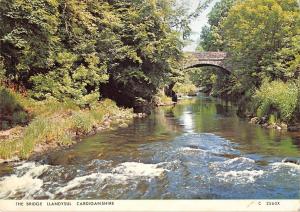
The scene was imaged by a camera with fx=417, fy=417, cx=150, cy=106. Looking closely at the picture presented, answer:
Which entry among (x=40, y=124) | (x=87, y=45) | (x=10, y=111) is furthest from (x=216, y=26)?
(x=40, y=124)

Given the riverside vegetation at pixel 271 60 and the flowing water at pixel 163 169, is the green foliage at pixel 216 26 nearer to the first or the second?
the riverside vegetation at pixel 271 60

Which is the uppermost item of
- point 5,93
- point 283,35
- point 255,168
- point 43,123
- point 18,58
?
point 283,35

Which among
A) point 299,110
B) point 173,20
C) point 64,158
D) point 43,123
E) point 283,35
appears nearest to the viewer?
point 64,158

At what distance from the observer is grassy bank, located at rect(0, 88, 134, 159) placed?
10.4 meters

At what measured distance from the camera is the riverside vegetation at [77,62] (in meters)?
11.1

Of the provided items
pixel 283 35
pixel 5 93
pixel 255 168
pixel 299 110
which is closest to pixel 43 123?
pixel 5 93

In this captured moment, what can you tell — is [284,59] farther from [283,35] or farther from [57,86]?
[57,86]

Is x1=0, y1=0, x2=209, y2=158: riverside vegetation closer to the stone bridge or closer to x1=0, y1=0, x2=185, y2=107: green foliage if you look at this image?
x1=0, y1=0, x2=185, y2=107: green foliage

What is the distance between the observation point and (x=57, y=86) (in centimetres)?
1620

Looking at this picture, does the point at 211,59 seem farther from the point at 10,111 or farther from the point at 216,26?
the point at 10,111

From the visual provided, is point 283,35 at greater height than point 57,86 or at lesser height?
greater

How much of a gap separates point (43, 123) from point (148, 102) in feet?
48.5

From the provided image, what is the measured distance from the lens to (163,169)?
8805mm

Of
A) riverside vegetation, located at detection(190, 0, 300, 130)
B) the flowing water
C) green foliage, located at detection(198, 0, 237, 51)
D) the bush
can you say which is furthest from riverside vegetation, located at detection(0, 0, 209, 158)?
green foliage, located at detection(198, 0, 237, 51)
